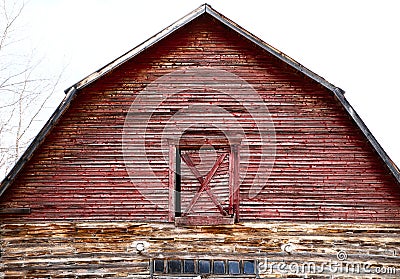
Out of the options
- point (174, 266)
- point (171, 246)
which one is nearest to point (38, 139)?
point (171, 246)

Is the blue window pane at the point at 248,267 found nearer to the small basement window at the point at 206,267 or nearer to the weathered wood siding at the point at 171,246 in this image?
the small basement window at the point at 206,267

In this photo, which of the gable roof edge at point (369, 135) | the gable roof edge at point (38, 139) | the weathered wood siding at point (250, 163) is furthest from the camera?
the weathered wood siding at point (250, 163)

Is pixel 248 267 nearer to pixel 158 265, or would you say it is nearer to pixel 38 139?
pixel 158 265

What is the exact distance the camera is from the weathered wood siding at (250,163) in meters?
11.5

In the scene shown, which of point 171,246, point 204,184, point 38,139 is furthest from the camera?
point 204,184

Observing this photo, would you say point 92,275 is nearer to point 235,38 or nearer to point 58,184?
point 58,184

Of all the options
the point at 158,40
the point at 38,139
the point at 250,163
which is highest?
the point at 158,40

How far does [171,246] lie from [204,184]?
1.55m

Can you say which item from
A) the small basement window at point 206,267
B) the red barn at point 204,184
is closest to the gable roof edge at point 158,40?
the red barn at point 204,184

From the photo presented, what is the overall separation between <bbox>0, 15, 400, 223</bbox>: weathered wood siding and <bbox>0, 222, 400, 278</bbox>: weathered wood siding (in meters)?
0.28

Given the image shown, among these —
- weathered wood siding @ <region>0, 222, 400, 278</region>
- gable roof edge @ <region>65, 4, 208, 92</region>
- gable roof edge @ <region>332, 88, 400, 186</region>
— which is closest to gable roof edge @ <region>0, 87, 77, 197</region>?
gable roof edge @ <region>65, 4, 208, 92</region>

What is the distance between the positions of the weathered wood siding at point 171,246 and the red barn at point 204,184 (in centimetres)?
2

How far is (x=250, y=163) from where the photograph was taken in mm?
11594

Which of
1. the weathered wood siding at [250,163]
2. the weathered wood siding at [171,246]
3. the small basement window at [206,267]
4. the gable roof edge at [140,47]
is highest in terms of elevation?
the gable roof edge at [140,47]
